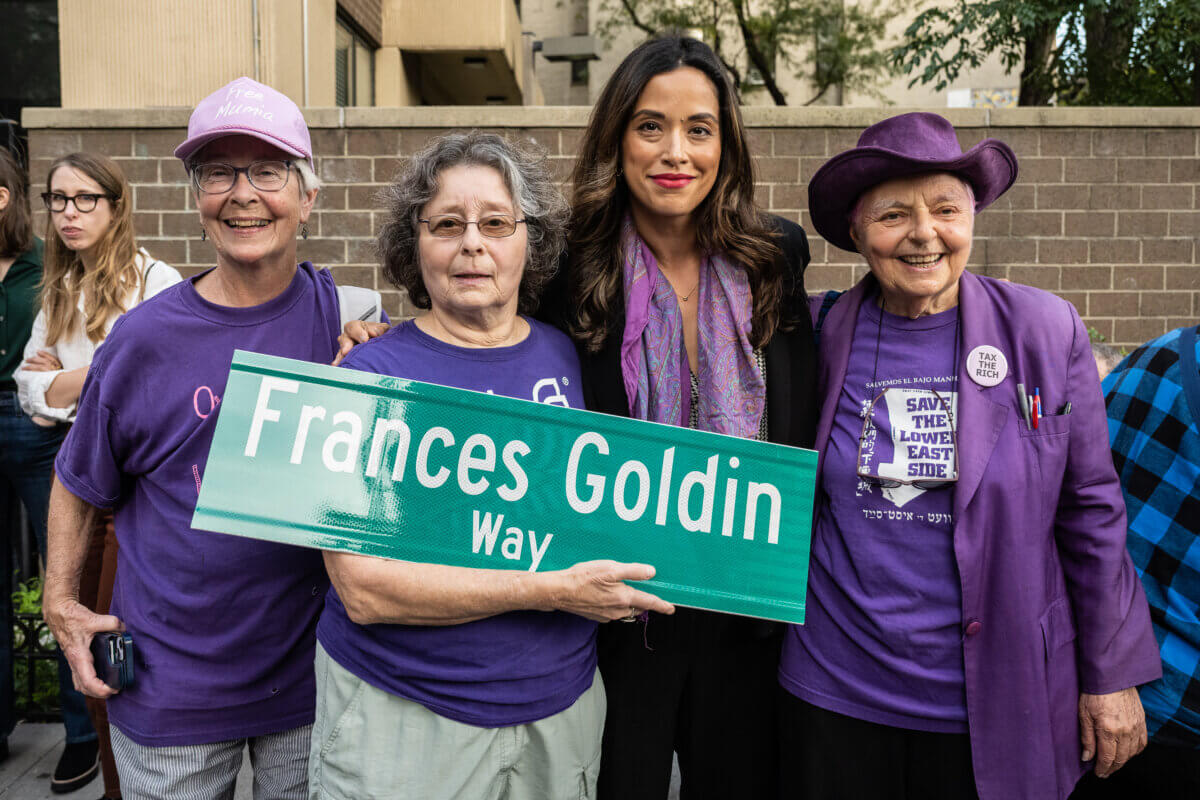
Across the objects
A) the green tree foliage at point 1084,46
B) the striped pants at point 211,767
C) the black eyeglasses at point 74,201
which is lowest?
the striped pants at point 211,767

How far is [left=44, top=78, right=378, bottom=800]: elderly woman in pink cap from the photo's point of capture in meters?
2.06

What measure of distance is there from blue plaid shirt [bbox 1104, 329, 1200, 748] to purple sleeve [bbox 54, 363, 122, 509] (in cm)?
239

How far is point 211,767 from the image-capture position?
2.13 meters

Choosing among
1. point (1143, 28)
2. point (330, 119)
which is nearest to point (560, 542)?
point (330, 119)

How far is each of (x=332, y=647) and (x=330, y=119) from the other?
5.33m

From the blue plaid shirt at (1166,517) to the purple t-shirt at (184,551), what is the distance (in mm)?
1964

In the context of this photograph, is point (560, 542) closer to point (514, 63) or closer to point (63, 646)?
point (63, 646)

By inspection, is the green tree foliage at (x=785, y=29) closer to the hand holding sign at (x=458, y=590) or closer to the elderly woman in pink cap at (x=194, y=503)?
the elderly woman in pink cap at (x=194, y=503)

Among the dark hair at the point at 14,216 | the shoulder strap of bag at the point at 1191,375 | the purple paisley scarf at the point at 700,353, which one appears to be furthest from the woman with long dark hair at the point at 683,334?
the dark hair at the point at 14,216

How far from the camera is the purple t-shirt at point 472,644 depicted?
186 centimetres

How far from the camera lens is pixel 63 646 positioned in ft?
7.04

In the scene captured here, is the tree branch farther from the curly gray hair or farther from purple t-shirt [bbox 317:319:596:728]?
purple t-shirt [bbox 317:319:596:728]

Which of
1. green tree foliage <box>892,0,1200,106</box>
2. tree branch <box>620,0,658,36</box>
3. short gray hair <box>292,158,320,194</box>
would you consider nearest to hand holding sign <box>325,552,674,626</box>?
short gray hair <box>292,158,320,194</box>

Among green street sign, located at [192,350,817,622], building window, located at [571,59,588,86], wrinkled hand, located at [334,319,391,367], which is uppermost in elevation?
building window, located at [571,59,588,86]
